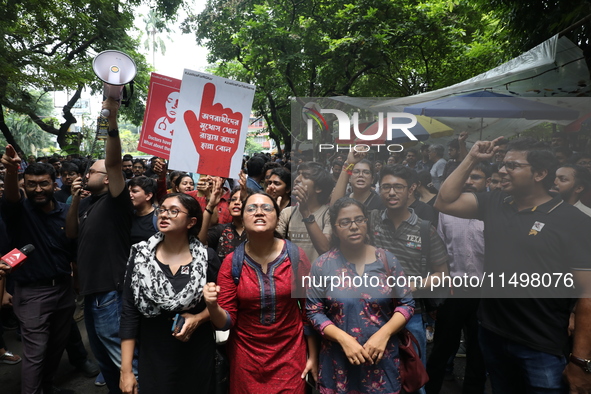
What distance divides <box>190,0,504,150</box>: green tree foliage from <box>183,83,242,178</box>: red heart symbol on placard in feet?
26.7

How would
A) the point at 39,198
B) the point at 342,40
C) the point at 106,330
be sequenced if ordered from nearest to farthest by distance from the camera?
1. the point at 106,330
2. the point at 39,198
3. the point at 342,40

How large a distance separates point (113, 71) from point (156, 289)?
1.51 meters

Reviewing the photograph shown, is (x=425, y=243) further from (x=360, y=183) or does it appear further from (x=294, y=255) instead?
(x=294, y=255)

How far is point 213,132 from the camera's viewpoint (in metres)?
3.35

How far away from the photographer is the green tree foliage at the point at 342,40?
10953mm

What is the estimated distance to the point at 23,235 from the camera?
10.2 feet

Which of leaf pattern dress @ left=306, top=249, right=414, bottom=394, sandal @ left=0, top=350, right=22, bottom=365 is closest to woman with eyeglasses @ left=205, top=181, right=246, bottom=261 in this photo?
leaf pattern dress @ left=306, top=249, right=414, bottom=394

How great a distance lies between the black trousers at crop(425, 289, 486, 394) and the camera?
2953mm

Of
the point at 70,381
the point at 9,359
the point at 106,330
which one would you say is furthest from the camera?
the point at 9,359

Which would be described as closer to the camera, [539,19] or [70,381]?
[70,381]

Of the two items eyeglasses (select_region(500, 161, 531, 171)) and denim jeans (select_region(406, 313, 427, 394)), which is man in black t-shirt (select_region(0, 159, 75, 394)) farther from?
eyeglasses (select_region(500, 161, 531, 171))

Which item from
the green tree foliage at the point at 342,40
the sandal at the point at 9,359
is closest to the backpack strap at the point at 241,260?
the sandal at the point at 9,359

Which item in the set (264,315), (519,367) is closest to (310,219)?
(264,315)

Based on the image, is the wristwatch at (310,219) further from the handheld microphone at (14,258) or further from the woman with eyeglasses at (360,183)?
the handheld microphone at (14,258)
